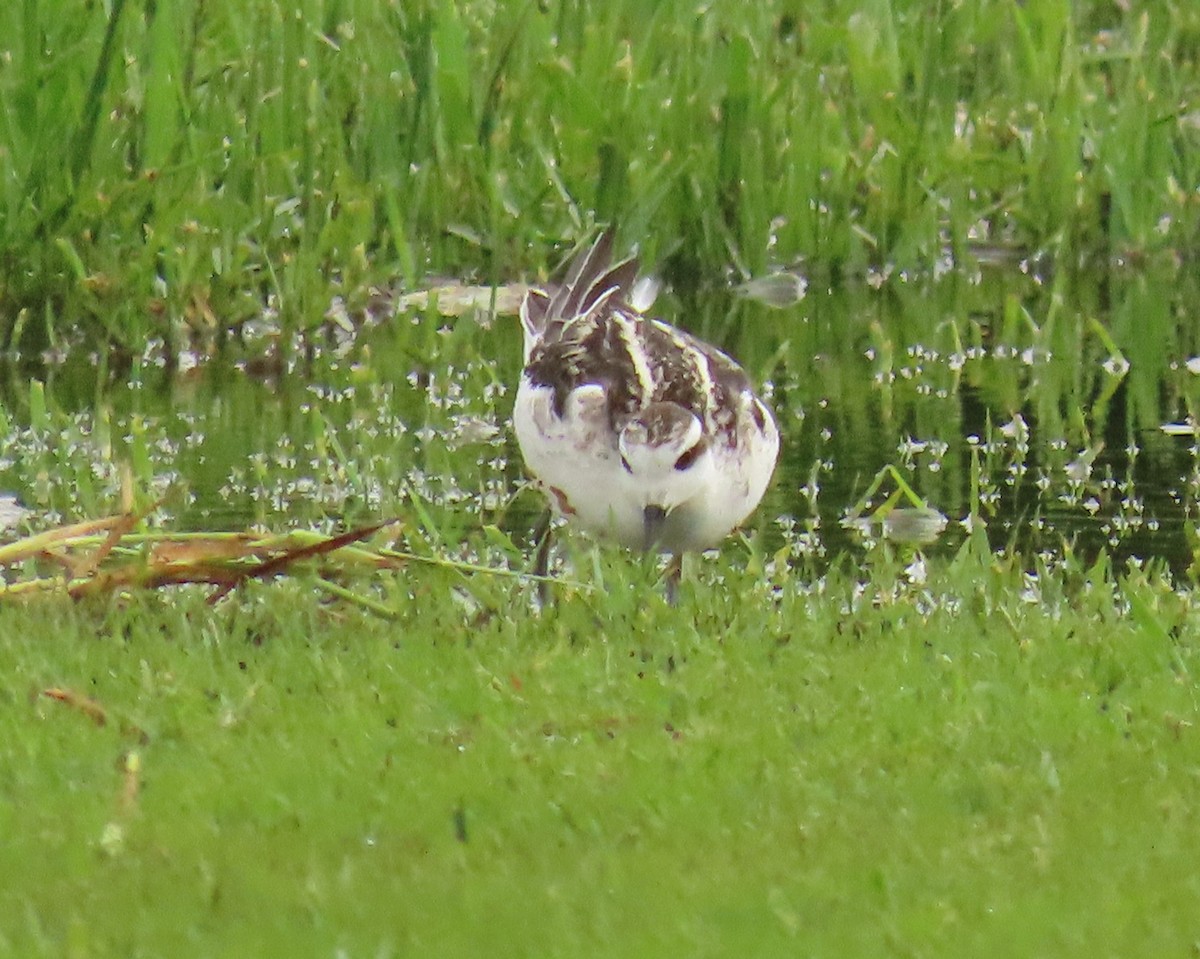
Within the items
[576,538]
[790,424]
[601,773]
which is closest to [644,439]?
[576,538]

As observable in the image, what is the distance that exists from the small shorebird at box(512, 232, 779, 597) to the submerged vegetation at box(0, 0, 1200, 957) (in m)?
0.18

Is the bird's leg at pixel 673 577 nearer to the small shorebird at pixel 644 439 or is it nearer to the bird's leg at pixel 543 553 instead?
the small shorebird at pixel 644 439

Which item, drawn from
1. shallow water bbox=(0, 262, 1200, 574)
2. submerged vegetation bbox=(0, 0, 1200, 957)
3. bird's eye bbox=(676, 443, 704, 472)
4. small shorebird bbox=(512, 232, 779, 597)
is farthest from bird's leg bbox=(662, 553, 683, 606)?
shallow water bbox=(0, 262, 1200, 574)

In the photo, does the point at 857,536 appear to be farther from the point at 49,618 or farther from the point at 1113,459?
the point at 49,618

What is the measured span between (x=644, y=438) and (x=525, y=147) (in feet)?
16.2

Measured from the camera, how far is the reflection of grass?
4.35 meters

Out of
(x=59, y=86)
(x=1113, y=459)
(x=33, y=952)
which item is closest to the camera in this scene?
(x=33, y=952)

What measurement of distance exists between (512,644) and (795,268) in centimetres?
663

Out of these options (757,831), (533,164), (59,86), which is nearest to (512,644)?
(757,831)

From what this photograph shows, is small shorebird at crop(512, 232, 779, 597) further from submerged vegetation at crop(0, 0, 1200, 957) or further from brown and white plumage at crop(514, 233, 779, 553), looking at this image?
submerged vegetation at crop(0, 0, 1200, 957)

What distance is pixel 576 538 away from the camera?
324 inches

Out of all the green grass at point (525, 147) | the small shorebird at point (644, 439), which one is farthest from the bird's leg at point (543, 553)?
the green grass at point (525, 147)

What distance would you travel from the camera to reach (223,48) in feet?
38.4

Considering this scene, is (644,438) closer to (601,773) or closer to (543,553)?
(543,553)
